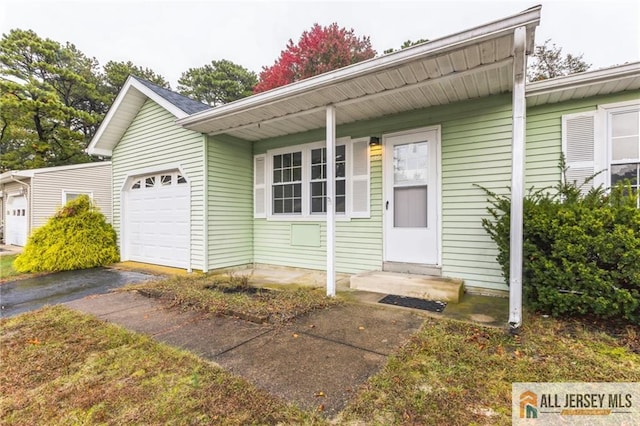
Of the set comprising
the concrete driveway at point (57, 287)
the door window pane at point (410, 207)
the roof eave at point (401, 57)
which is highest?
the roof eave at point (401, 57)

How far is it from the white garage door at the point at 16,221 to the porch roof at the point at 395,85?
1099 centimetres

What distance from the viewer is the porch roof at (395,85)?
2962 mm

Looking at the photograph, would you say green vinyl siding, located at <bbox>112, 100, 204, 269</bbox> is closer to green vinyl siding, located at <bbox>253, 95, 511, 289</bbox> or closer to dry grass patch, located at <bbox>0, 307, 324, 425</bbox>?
dry grass patch, located at <bbox>0, 307, 324, 425</bbox>

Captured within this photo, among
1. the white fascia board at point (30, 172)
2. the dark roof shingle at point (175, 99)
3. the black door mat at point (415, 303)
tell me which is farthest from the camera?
the white fascia board at point (30, 172)

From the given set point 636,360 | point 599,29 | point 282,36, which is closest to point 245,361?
point 636,360

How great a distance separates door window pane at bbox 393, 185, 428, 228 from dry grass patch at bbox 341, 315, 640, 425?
208 cm

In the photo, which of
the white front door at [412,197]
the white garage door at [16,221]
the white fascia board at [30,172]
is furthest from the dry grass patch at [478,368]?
the white garage door at [16,221]

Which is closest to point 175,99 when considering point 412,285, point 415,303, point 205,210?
point 205,210

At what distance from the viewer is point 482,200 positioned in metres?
4.40

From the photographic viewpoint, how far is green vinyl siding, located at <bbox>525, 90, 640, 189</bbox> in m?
4.00

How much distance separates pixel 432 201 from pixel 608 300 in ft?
7.72

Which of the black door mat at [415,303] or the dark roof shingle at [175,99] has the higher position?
the dark roof shingle at [175,99]

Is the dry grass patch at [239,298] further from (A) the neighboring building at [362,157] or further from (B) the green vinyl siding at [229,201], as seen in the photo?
(B) the green vinyl siding at [229,201]

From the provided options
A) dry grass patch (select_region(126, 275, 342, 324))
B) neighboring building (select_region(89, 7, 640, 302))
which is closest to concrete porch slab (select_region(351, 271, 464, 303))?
neighboring building (select_region(89, 7, 640, 302))
